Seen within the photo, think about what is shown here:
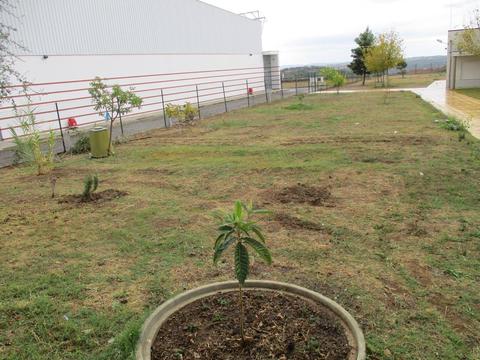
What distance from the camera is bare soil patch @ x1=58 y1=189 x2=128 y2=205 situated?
6533 mm

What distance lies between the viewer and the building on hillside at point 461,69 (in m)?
27.6

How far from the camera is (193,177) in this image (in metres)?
7.81

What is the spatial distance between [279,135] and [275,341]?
31.7 feet

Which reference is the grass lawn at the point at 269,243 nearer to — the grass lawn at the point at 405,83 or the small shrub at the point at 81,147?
the small shrub at the point at 81,147

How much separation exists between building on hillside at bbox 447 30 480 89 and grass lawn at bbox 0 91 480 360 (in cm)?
2133

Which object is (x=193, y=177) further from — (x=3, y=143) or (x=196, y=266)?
(x=3, y=143)

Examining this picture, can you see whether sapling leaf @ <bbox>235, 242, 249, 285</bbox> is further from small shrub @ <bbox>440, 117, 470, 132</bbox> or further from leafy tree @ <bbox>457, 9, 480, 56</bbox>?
leafy tree @ <bbox>457, 9, 480, 56</bbox>

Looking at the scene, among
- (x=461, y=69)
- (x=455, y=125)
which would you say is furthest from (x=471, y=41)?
(x=455, y=125)

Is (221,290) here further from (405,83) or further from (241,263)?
(405,83)

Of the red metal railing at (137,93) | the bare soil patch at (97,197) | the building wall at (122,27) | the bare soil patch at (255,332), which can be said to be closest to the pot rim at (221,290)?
the bare soil patch at (255,332)

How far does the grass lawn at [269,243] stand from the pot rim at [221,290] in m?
0.13

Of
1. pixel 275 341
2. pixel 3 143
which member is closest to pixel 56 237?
pixel 275 341

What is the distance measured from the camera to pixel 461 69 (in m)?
27.9

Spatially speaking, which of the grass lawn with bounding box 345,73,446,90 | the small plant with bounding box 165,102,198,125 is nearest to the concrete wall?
the small plant with bounding box 165,102,198,125
